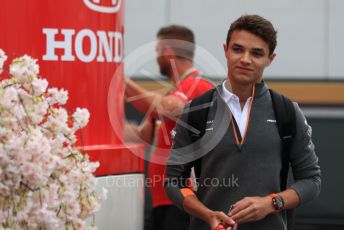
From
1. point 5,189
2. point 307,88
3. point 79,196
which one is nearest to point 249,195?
point 79,196

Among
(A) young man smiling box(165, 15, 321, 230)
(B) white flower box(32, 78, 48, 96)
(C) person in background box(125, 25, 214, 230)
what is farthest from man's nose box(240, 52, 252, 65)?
(C) person in background box(125, 25, 214, 230)

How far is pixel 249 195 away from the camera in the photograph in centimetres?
369

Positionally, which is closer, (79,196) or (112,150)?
(79,196)

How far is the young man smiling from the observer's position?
3686 millimetres

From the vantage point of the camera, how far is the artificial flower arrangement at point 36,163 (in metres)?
2.74

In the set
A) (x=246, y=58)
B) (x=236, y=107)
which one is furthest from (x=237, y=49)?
(x=236, y=107)

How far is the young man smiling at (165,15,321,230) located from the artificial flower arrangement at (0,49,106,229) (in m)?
0.83

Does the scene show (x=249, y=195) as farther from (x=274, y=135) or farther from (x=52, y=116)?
(x=52, y=116)

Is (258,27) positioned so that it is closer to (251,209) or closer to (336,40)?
(251,209)

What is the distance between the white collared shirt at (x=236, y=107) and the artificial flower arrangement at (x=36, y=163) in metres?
0.96

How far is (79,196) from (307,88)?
12.3 ft

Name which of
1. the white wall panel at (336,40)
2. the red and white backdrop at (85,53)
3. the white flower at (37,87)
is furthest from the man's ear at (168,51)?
Answer: the white flower at (37,87)

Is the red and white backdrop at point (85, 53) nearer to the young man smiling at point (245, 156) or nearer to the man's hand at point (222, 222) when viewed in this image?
the young man smiling at point (245, 156)

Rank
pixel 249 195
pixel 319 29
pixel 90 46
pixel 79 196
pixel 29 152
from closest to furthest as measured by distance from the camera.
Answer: pixel 29 152 → pixel 79 196 → pixel 249 195 → pixel 90 46 → pixel 319 29
